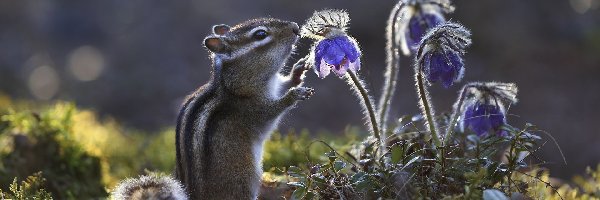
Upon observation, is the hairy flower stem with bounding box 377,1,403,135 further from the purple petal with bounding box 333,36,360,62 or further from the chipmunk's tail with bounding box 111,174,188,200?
the chipmunk's tail with bounding box 111,174,188,200

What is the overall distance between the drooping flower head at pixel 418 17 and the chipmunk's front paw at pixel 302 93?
2.36 ft

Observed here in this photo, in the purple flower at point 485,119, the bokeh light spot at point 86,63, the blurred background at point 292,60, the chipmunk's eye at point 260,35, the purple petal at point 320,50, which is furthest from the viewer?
the bokeh light spot at point 86,63

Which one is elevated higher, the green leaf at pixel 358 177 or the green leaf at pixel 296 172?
the green leaf at pixel 296 172

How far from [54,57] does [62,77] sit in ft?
2.75

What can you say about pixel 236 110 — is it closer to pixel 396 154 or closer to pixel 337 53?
pixel 337 53

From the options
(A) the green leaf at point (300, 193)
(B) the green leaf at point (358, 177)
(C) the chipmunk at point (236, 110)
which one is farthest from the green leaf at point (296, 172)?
(C) the chipmunk at point (236, 110)

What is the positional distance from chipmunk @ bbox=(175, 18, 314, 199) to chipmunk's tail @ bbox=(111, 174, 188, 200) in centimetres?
20

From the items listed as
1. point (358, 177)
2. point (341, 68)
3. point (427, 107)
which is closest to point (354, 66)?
point (341, 68)

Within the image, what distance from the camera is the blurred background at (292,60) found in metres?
12.0

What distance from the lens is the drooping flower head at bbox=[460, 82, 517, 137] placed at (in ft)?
14.1

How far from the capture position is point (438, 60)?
161 inches

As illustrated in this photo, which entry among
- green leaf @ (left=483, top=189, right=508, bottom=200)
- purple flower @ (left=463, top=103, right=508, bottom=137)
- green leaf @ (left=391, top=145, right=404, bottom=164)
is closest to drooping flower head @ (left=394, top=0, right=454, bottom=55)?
purple flower @ (left=463, top=103, right=508, bottom=137)

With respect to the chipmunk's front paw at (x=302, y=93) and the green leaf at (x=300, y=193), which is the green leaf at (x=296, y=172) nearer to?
the green leaf at (x=300, y=193)

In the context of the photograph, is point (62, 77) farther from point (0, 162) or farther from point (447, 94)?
point (0, 162)
